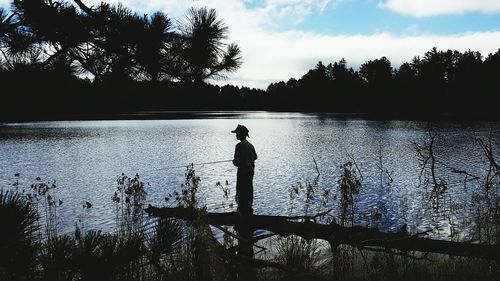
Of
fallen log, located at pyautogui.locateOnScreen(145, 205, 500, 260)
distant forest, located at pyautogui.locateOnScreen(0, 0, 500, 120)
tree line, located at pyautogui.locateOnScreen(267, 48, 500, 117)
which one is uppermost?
tree line, located at pyautogui.locateOnScreen(267, 48, 500, 117)

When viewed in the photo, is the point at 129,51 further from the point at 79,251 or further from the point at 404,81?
the point at 404,81

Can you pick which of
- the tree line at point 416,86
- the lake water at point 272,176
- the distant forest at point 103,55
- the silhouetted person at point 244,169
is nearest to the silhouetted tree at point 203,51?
the distant forest at point 103,55

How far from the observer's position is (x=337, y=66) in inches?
7101

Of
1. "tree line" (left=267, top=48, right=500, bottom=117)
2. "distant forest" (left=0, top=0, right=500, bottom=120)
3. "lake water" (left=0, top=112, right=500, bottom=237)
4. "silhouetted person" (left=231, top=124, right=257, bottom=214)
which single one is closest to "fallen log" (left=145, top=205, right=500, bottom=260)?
"distant forest" (left=0, top=0, right=500, bottom=120)

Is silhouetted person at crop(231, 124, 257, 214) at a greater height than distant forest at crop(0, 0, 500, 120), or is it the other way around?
distant forest at crop(0, 0, 500, 120)

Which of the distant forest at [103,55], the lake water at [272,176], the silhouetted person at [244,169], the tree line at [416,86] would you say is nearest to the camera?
the distant forest at [103,55]

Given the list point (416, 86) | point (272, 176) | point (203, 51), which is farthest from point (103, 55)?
point (416, 86)

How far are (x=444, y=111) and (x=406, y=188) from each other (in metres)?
124

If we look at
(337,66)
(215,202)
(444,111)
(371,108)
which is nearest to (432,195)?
(215,202)

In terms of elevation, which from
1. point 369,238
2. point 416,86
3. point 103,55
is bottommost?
point 369,238

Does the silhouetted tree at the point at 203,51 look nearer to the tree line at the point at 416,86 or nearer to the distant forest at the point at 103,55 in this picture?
the distant forest at the point at 103,55

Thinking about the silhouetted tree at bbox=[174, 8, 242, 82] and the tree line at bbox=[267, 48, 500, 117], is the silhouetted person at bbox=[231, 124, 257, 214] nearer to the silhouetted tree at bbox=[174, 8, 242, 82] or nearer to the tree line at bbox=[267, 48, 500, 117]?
the silhouetted tree at bbox=[174, 8, 242, 82]

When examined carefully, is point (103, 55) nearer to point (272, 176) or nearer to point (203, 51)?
point (203, 51)

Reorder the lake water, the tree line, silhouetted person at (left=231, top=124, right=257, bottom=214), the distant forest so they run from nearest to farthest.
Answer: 1. the distant forest
2. silhouetted person at (left=231, top=124, right=257, bottom=214)
3. the lake water
4. the tree line
